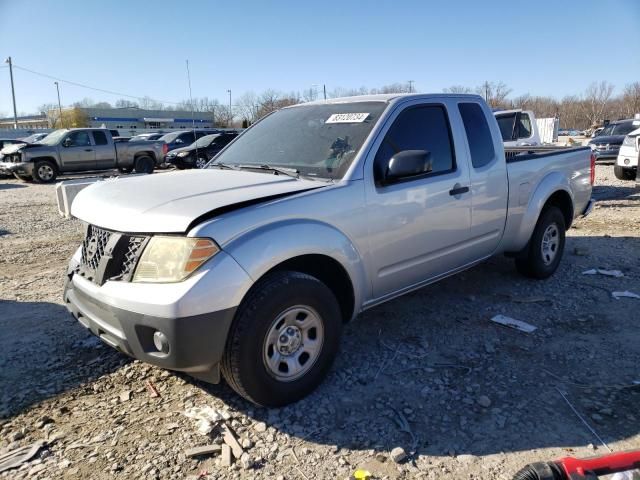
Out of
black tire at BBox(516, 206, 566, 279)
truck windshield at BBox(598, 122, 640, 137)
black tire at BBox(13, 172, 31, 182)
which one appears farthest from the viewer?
truck windshield at BBox(598, 122, 640, 137)

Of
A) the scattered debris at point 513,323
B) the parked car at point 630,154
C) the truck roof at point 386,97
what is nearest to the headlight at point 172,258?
the truck roof at point 386,97

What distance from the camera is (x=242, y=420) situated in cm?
288

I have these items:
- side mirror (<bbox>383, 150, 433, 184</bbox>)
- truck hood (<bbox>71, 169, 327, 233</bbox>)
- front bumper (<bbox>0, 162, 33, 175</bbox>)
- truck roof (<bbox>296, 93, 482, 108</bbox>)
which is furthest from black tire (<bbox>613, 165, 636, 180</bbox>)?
front bumper (<bbox>0, 162, 33, 175</bbox>)

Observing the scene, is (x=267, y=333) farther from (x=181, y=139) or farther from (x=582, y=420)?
(x=181, y=139)

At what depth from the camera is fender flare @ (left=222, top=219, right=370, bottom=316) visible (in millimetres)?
2617

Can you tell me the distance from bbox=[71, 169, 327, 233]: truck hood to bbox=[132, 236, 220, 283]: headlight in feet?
0.25

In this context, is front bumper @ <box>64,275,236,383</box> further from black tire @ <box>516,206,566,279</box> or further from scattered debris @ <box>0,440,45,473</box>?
black tire @ <box>516,206,566,279</box>

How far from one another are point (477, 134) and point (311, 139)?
1552 mm

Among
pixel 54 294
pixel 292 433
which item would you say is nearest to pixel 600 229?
pixel 292 433

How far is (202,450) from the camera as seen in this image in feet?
8.52

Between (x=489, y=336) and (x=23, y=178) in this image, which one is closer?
(x=489, y=336)

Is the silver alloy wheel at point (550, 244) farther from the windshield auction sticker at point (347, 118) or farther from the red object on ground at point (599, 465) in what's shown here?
the red object on ground at point (599, 465)

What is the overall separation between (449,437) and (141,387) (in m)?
1.99

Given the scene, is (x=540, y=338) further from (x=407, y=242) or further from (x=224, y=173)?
(x=224, y=173)
